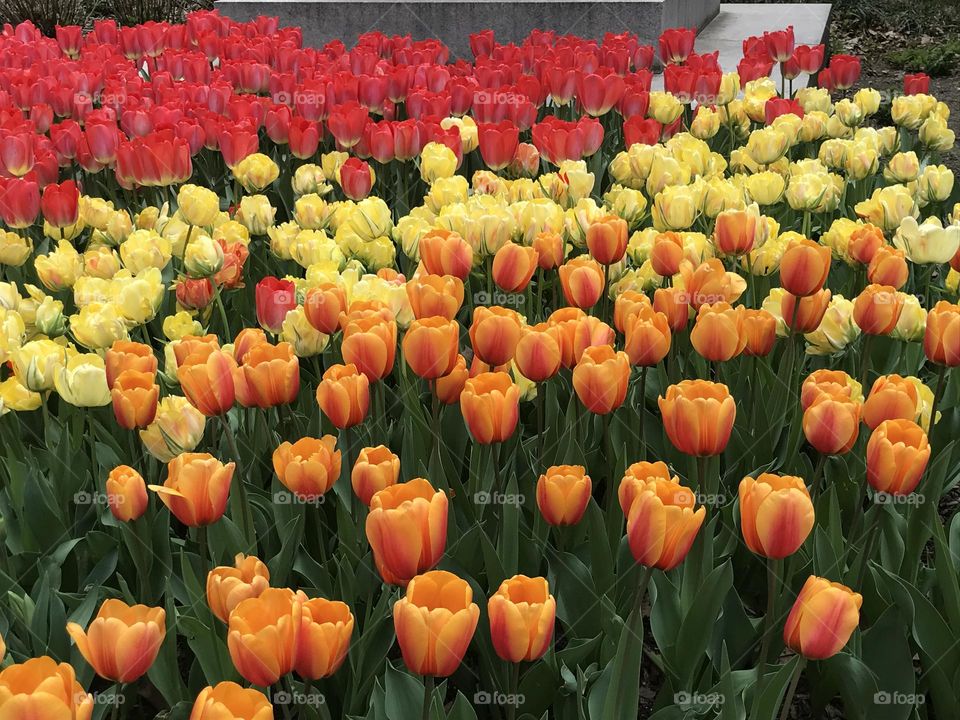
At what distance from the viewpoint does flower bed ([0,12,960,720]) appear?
51.6 inches

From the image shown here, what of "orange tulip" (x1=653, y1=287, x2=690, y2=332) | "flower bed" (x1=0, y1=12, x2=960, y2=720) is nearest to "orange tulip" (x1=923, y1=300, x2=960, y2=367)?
"flower bed" (x1=0, y1=12, x2=960, y2=720)

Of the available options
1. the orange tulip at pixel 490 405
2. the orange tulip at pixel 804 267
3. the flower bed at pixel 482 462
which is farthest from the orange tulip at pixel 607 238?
the orange tulip at pixel 490 405

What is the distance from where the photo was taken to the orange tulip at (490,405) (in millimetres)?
1637

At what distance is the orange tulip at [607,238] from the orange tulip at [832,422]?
767 mm

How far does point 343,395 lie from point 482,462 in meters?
0.44

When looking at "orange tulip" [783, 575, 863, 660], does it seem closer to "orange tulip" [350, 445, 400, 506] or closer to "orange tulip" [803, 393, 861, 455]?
"orange tulip" [803, 393, 861, 455]

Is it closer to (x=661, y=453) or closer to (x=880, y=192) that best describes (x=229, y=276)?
(x=661, y=453)

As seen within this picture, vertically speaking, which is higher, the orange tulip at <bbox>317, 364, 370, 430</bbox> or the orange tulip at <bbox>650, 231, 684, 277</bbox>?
the orange tulip at <bbox>650, 231, 684, 277</bbox>

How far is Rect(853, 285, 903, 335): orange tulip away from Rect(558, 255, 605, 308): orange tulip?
523 mm

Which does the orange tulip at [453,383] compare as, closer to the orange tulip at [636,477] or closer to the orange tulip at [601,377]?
the orange tulip at [601,377]

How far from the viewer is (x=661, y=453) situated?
2.28 meters

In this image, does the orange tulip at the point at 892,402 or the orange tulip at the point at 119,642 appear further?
the orange tulip at the point at 892,402

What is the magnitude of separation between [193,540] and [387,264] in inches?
46.3

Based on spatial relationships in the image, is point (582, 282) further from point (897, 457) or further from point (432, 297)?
point (897, 457)
